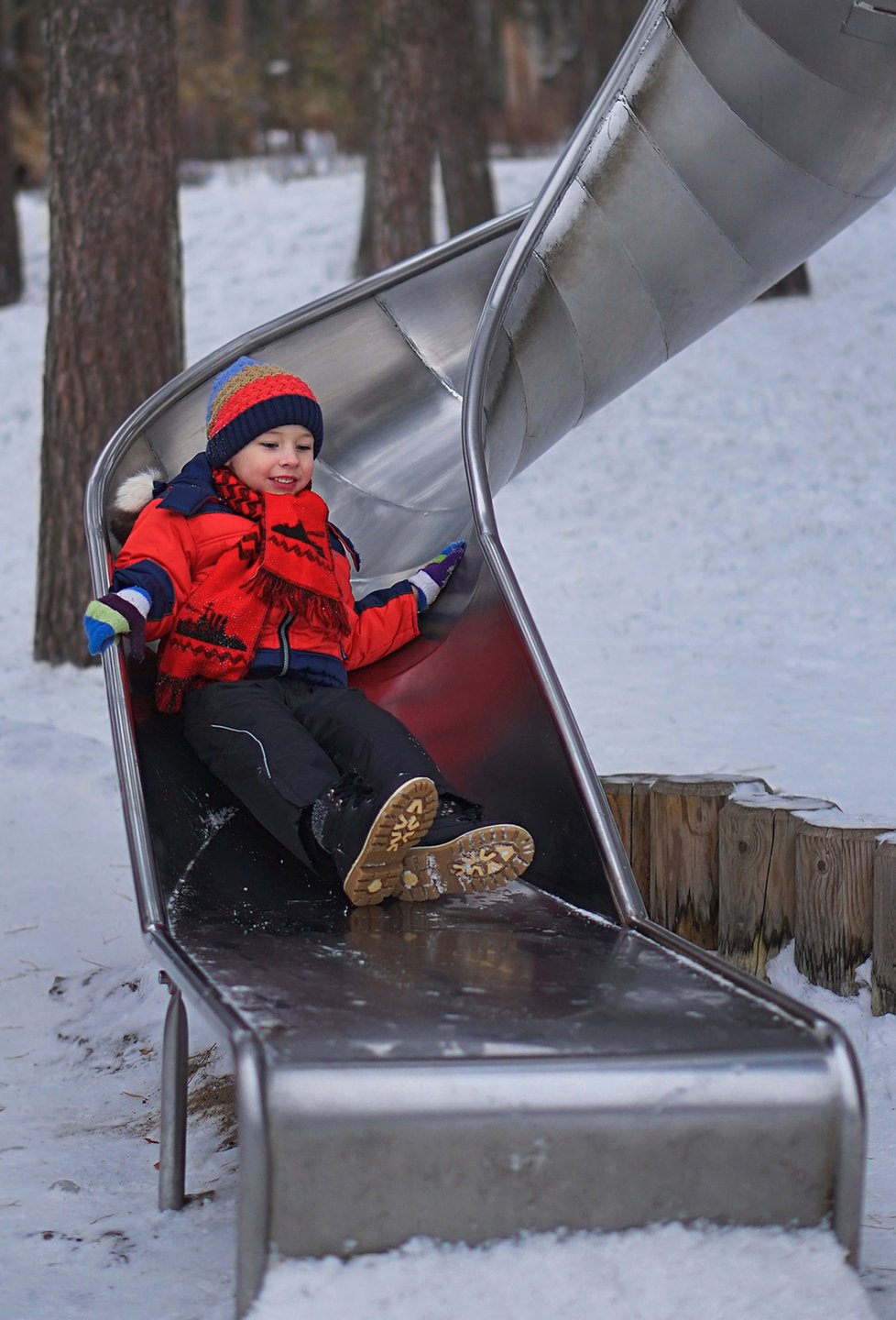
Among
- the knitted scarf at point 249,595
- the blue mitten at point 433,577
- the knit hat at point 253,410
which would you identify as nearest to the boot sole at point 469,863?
the knitted scarf at point 249,595

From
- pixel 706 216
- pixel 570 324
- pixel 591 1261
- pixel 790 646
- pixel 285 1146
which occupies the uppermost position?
pixel 706 216

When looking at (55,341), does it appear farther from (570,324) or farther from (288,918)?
(288,918)

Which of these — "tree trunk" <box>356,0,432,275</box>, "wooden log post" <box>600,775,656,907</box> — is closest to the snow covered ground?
"wooden log post" <box>600,775,656,907</box>

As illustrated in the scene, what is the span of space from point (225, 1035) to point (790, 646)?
4413mm

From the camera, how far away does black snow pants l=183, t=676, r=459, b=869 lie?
278 cm

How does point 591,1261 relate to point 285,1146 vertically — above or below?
below

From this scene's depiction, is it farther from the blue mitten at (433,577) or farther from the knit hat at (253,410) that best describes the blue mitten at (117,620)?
the blue mitten at (433,577)

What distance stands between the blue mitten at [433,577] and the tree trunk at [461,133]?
24.0ft

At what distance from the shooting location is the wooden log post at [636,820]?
10.5 ft

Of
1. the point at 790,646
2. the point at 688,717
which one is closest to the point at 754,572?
the point at 790,646

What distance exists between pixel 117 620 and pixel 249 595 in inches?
14.1

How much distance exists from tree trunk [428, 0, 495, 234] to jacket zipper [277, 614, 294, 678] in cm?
759

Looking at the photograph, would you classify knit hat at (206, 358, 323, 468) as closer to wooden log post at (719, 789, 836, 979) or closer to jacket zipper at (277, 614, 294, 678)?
jacket zipper at (277, 614, 294, 678)

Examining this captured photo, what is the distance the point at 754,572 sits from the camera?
6773 millimetres
